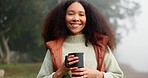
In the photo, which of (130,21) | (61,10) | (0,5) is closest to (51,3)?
(0,5)

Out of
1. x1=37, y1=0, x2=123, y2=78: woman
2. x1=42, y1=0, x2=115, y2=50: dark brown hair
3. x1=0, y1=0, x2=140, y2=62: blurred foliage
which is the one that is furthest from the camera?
x1=0, y1=0, x2=140, y2=62: blurred foliage

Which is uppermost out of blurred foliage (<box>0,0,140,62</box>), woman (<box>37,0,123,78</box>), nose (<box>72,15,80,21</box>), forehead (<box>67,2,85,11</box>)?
forehead (<box>67,2,85,11</box>)

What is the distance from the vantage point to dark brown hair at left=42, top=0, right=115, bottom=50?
82.1 inches

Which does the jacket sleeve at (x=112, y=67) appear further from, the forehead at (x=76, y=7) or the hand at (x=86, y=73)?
the forehead at (x=76, y=7)

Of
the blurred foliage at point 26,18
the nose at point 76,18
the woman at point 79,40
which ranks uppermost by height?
the nose at point 76,18

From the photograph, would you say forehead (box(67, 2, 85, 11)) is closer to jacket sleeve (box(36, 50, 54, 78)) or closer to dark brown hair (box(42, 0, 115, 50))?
dark brown hair (box(42, 0, 115, 50))

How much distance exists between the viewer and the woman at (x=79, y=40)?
78.1 inches

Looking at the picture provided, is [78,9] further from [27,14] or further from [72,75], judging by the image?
[27,14]

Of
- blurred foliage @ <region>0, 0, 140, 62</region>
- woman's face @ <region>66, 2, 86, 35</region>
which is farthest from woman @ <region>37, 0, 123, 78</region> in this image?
blurred foliage @ <region>0, 0, 140, 62</region>

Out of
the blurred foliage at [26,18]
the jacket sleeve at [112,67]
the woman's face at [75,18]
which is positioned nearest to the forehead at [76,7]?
the woman's face at [75,18]

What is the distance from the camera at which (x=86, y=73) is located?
1852mm

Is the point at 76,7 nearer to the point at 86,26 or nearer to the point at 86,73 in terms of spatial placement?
the point at 86,26

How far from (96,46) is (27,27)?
71.8ft

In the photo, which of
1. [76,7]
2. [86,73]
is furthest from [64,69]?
[76,7]
